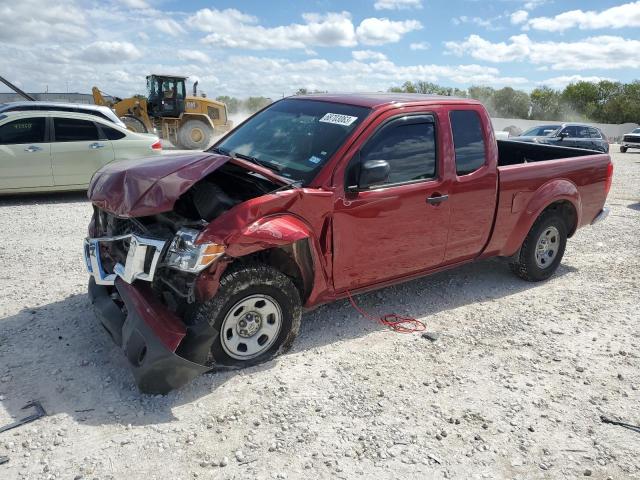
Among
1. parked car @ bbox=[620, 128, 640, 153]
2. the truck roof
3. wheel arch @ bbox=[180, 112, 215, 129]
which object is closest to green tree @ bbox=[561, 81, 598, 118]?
parked car @ bbox=[620, 128, 640, 153]

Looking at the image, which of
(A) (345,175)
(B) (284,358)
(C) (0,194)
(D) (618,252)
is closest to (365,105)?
(A) (345,175)

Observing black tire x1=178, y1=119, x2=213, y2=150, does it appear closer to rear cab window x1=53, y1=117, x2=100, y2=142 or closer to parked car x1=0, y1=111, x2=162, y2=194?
parked car x1=0, y1=111, x2=162, y2=194

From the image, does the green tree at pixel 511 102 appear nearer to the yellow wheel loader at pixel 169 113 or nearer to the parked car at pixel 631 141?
the parked car at pixel 631 141

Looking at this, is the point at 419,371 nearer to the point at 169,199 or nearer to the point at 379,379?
the point at 379,379

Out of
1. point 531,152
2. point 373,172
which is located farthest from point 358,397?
point 531,152

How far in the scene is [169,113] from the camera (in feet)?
63.9

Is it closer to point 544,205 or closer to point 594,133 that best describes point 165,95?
point 594,133

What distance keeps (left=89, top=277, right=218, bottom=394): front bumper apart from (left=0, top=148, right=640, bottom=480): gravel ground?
0.20m

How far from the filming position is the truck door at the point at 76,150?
920cm

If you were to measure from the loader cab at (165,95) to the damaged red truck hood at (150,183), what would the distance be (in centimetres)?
1654

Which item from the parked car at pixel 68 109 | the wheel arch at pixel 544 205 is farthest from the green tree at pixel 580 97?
the wheel arch at pixel 544 205

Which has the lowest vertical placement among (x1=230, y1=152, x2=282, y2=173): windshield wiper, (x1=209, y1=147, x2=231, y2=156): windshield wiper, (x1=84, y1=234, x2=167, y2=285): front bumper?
(x1=84, y1=234, x2=167, y2=285): front bumper

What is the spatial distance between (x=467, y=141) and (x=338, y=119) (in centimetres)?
129

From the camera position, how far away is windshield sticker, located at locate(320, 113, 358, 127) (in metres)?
4.17
